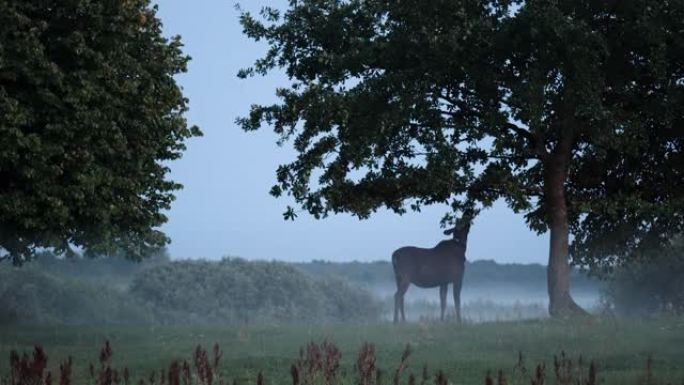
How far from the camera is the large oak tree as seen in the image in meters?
30.2

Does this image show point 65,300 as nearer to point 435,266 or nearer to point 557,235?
point 435,266

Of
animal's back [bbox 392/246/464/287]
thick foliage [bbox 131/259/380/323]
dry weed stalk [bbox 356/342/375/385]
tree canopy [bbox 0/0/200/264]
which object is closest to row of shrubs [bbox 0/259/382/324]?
thick foliage [bbox 131/259/380/323]

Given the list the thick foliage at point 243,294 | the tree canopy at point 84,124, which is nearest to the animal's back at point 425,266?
the tree canopy at point 84,124

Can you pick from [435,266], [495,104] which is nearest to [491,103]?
[495,104]

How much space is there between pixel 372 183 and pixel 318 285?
32.9 metres

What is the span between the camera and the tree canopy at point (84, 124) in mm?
26812

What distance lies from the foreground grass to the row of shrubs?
2055cm

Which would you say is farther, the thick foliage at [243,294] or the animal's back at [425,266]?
the thick foliage at [243,294]

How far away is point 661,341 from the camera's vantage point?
979 inches

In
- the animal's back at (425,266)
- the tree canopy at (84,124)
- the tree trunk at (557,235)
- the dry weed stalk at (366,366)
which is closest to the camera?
the dry weed stalk at (366,366)

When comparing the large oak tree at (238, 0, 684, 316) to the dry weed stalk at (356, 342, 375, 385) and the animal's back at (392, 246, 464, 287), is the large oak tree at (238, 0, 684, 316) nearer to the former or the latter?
the animal's back at (392, 246, 464, 287)

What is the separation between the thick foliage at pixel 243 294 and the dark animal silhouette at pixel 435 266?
18.7m

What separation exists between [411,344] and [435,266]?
1262 centimetres

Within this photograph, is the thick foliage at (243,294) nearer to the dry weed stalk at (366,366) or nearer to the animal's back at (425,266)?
the animal's back at (425,266)
